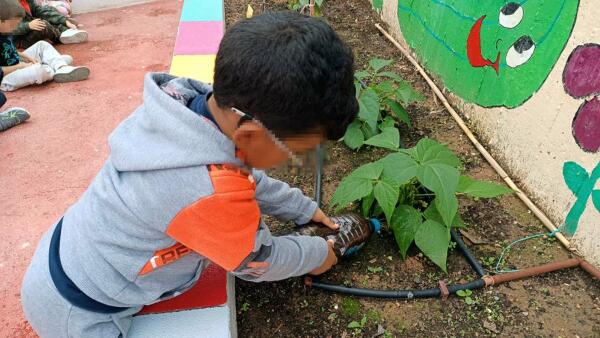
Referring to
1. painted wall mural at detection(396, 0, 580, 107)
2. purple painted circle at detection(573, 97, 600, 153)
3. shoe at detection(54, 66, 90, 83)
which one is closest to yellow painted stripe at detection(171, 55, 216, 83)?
shoe at detection(54, 66, 90, 83)

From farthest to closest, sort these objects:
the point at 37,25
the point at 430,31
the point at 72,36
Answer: the point at 72,36 < the point at 37,25 < the point at 430,31

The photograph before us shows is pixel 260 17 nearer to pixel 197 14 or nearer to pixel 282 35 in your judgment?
pixel 282 35

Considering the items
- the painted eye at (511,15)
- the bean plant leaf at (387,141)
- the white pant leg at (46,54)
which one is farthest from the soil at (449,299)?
the white pant leg at (46,54)

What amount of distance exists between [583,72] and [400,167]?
2.61ft

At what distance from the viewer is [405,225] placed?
182 centimetres

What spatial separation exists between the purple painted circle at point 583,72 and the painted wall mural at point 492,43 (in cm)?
8

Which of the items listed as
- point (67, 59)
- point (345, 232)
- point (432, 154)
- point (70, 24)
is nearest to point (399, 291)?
point (345, 232)

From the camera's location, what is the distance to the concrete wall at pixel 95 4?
4.61 metres

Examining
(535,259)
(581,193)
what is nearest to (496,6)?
(581,193)

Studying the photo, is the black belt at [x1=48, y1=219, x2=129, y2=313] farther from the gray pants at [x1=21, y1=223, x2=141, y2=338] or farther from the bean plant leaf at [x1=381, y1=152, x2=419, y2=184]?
the bean plant leaf at [x1=381, y1=152, x2=419, y2=184]

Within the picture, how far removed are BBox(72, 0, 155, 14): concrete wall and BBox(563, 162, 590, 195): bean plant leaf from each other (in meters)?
4.22

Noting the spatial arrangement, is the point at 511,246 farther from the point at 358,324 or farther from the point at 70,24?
the point at 70,24

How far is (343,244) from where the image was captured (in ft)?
5.74

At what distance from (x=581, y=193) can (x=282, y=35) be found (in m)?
1.46
